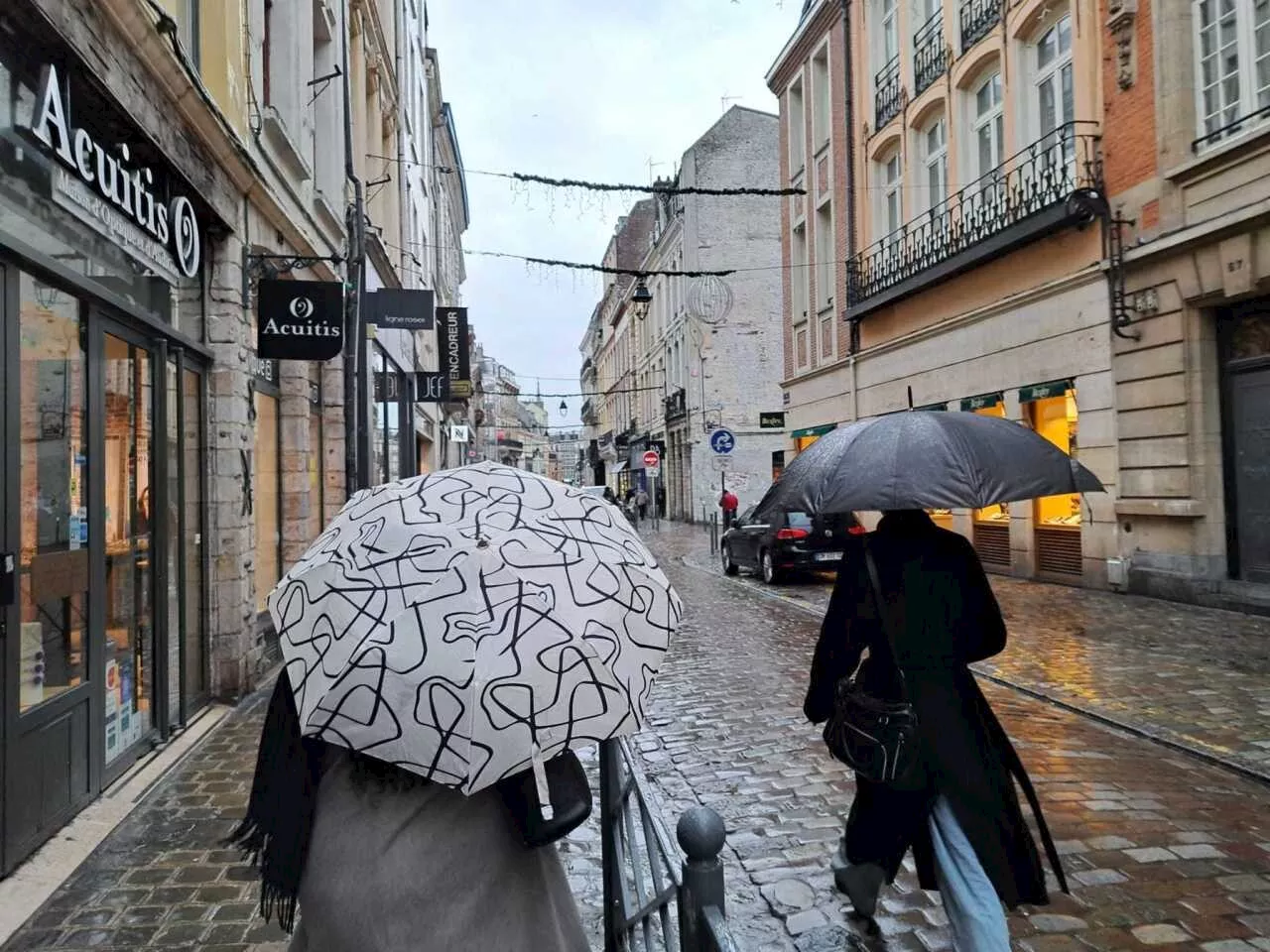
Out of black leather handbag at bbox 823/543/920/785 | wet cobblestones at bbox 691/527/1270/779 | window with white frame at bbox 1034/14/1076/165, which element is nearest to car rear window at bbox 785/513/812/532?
wet cobblestones at bbox 691/527/1270/779

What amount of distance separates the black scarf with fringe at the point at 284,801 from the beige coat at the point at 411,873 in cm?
2

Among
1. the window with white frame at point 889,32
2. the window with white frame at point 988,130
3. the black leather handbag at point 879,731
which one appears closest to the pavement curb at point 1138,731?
the black leather handbag at point 879,731

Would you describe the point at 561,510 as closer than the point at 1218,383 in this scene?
Yes

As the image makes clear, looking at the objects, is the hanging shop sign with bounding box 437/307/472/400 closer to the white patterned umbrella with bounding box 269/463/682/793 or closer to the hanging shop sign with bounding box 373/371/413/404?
the hanging shop sign with bounding box 373/371/413/404

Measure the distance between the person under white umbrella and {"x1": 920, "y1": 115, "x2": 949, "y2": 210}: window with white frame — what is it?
1814 cm

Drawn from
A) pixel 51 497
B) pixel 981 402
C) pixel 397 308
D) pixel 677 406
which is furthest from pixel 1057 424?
pixel 677 406

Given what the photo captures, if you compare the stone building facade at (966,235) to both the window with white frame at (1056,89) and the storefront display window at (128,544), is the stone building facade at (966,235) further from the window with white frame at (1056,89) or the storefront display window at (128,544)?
the storefront display window at (128,544)

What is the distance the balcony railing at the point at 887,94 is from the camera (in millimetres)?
19281

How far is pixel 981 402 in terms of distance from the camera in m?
16.1

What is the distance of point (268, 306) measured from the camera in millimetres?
8102

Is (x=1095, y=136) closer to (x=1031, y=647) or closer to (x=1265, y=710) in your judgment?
(x=1031, y=647)

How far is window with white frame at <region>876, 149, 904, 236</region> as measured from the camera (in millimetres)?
19875

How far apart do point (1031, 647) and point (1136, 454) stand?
496 cm

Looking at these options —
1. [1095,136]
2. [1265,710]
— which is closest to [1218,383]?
[1095,136]
